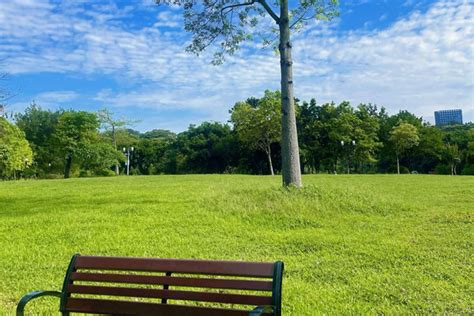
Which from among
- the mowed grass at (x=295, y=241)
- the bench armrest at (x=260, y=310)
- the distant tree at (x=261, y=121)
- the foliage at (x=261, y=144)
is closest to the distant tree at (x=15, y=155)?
the foliage at (x=261, y=144)

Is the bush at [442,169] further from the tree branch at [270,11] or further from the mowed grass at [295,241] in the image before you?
the tree branch at [270,11]

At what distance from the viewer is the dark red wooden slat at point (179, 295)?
2498 millimetres

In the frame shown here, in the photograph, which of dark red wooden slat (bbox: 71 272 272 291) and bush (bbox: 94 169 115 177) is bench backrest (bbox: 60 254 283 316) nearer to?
dark red wooden slat (bbox: 71 272 272 291)

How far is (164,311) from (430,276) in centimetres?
350

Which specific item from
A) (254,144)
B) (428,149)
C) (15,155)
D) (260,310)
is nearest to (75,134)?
(15,155)

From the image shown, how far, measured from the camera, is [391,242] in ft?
21.2

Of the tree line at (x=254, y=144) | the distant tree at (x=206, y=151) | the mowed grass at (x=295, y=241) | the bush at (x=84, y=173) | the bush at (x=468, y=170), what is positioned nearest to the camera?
the mowed grass at (x=295, y=241)

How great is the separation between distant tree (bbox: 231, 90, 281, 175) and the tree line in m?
0.10

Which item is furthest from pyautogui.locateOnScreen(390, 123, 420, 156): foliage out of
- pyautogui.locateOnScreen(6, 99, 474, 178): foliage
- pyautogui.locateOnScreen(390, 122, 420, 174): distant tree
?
pyautogui.locateOnScreen(6, 99, 474, 178): foliage

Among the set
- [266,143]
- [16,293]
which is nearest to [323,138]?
[266,143]

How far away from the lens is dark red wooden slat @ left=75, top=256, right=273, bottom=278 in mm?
2576

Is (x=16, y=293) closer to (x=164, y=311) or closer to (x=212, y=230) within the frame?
(x=164, y=311)

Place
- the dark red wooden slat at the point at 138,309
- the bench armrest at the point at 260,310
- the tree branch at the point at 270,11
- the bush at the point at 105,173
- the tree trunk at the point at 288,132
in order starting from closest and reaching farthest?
the bench armrest at the point at 260,310, the dark red wooden slat at the point at 138,309, the tree trunk at the point at 288,132, the tree branch at the point at 270,11, the bush at the point at 105,173

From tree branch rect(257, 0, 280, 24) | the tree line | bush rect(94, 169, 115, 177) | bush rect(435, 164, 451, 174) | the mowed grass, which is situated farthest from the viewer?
bush rect(435, 164, 451, 174)
